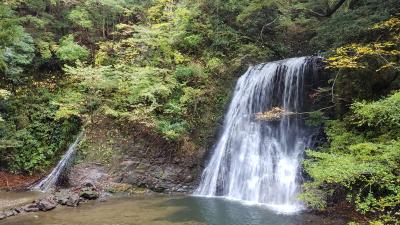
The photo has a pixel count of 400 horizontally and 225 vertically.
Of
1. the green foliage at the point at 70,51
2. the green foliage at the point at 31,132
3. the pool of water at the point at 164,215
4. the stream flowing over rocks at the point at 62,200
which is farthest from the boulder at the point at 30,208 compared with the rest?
the green foliage at the point at 70,51

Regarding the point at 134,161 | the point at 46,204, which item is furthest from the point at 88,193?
the point at 134,161

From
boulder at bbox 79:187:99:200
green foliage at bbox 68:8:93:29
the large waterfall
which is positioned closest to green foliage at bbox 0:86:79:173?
boulder at bbox 79:187:99:200

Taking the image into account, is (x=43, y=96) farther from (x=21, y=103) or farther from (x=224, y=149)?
(x=224, y=149)

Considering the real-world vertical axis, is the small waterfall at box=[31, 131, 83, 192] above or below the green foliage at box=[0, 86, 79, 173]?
below

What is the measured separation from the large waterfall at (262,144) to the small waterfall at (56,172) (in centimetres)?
526

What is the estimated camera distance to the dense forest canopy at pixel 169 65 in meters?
11.5

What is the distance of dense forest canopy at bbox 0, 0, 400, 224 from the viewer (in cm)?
1152

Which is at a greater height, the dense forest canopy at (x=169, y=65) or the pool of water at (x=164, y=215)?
the dense forest canopy at (x=169, y=65)

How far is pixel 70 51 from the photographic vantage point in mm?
18672

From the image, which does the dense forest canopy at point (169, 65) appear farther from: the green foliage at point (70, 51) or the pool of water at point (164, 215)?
the pool of water at point (164, 215)

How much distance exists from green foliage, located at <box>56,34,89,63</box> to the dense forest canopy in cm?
7

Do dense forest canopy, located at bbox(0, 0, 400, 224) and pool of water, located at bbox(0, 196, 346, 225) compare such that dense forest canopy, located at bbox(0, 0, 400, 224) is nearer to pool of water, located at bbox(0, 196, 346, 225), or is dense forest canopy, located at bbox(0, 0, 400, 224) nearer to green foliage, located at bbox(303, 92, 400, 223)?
green foliage, located at bbox(303, 92, 400, 223)

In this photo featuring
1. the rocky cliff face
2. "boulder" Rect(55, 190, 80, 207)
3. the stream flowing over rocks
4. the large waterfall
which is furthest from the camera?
the rocky cliff face

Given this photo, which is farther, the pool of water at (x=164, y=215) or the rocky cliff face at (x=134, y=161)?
the rocky cliff face at (x=134, y=161)
